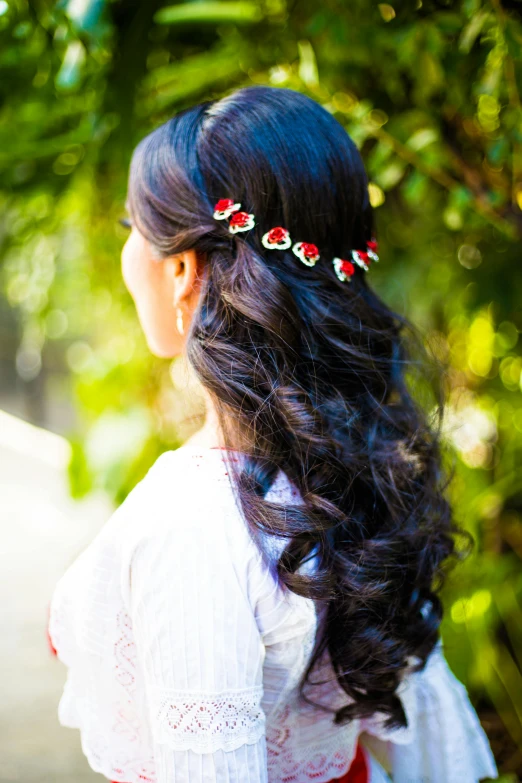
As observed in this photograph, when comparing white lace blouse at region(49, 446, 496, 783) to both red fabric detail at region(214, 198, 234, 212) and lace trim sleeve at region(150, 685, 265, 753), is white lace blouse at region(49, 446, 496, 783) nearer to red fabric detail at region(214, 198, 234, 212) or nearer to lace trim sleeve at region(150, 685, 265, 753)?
lace trim sleeve at region(150, 685, 265, 753)

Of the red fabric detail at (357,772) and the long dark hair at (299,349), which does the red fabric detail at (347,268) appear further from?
the red fabric detail at (357,772)

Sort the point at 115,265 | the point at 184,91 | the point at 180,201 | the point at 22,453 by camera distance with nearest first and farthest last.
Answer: the point at 180,201, the point at 184,91, the point at 115,265, the point at 22,453

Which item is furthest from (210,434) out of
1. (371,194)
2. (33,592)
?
(33,592)

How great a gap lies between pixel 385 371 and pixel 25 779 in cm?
169

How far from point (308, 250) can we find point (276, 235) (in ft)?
0.15

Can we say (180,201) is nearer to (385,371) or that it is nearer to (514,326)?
(385,371)

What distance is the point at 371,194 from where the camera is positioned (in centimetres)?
135

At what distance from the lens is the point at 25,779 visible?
1.97 metres

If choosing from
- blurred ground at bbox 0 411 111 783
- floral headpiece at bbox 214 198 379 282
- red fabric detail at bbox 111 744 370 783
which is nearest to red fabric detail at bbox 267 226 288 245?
floral headpiece at bbox 214 198 379 282

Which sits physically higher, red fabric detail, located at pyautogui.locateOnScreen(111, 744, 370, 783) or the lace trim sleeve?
the lace trim sleeve

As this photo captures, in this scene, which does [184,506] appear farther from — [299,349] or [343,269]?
[343,269]

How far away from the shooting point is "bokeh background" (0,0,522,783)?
1.14 m

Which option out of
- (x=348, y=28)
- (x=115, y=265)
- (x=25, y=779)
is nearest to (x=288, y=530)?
(x=348, y=28)

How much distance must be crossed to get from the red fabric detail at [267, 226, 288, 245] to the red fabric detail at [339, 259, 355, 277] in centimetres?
10
